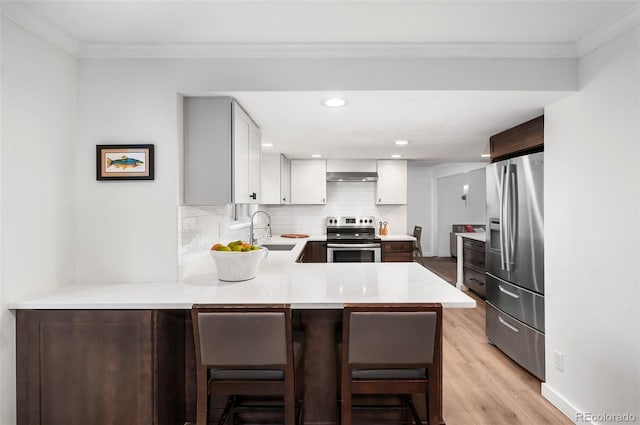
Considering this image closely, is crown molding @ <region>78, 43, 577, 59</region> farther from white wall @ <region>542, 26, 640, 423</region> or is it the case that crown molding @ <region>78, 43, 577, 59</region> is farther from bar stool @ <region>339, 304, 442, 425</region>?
bar stool @ <region>339, 304, 442, 425</region>

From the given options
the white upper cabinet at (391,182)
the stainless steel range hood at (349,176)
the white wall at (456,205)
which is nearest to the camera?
the stainless steel range hood at (349,176)

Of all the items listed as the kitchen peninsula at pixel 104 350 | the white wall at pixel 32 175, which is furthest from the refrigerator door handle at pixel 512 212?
the white wall at pixel 32 175

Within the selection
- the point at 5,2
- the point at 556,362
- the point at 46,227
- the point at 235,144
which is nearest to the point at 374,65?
the point at 235,144

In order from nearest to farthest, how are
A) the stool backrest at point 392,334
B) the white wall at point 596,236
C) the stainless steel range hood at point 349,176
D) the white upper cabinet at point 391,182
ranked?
the stool backrest at point 392,334
the white wall at point 596,236
the stainless steel range hood at point 349,176
the white upper cabinet at point 391,182

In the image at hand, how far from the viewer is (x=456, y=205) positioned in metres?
8.45

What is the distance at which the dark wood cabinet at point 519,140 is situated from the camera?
260 centimetres

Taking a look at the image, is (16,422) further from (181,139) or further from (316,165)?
(316,165)

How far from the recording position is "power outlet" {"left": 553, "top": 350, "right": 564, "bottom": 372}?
7.54ft

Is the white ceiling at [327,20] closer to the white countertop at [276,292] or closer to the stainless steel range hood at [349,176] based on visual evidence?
the white countertop at [276,292]

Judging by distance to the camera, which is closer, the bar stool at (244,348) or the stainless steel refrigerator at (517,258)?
the bar stool at (244,348)

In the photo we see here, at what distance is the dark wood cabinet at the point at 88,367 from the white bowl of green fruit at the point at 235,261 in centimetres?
49

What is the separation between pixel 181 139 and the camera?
2.13 m

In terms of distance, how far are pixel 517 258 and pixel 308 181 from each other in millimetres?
3128

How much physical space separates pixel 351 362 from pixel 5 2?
7.52 feet
